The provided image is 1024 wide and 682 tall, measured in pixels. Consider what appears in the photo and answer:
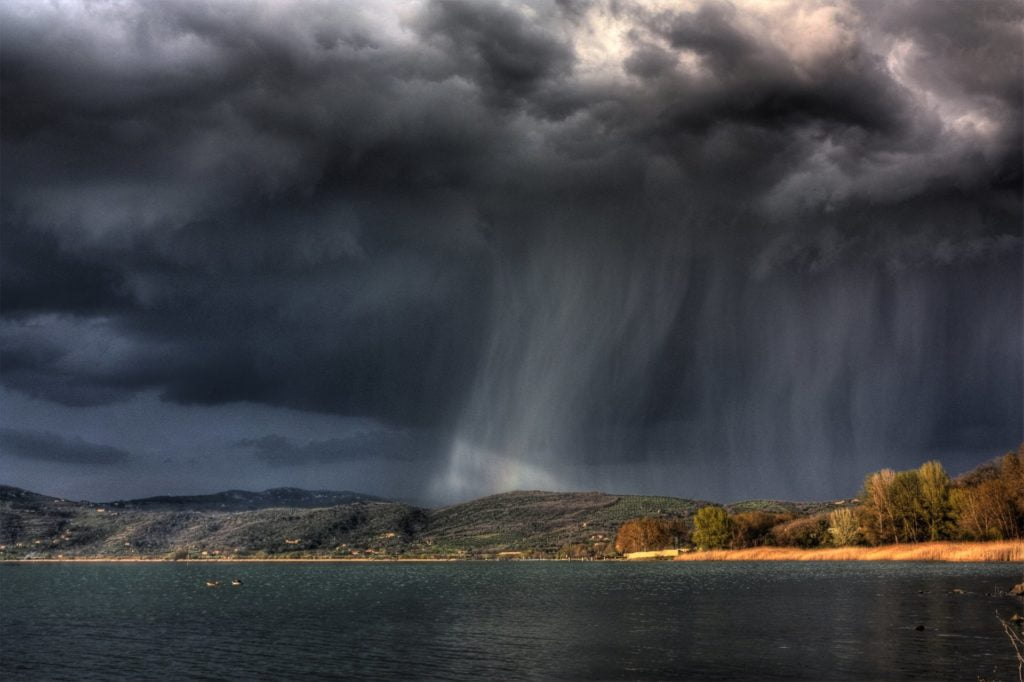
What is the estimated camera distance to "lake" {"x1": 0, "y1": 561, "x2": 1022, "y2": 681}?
4838cm

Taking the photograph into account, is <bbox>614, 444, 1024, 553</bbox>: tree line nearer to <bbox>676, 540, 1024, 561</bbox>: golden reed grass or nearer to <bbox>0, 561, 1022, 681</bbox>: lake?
<bbox>676, 540, 1024, 561</bbox>: golden reed grass

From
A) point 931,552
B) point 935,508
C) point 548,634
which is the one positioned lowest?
point 548,634

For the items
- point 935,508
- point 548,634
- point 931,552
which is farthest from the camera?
point 935,508

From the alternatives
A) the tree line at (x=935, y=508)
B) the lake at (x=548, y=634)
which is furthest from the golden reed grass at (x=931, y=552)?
the lake at (x=548, y=634)

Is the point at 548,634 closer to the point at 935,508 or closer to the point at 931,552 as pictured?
the point at 931,552

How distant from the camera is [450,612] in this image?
8562 cm

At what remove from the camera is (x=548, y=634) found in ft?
211

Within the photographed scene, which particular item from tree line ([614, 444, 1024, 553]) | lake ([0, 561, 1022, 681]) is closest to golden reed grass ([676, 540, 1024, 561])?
tree line ([614, 444, 1024, 553])

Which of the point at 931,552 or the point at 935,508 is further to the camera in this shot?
the point at 935,508

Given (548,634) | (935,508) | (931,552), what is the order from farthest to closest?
(935,508) < (931,552) < (548,634)

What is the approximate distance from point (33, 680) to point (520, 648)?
91.8 ft

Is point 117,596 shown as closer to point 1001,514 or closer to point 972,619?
point 972,619

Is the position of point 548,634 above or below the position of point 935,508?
below

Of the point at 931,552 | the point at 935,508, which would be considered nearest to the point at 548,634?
the point at 931,552
